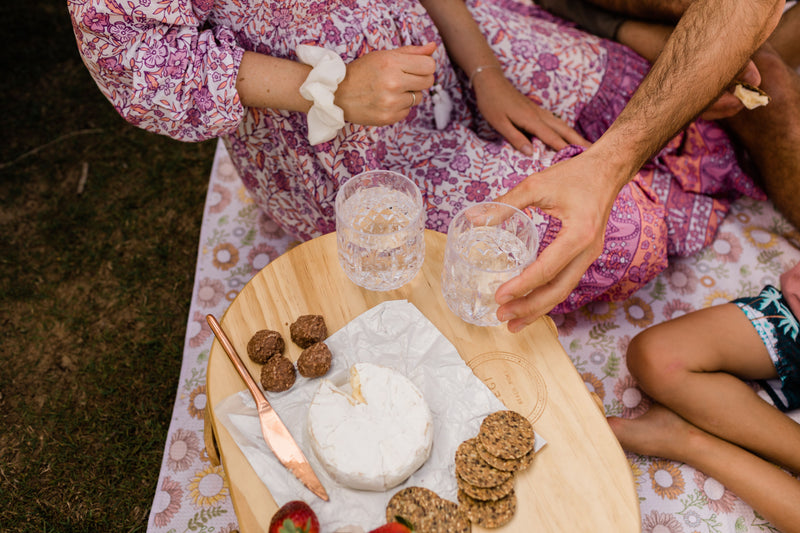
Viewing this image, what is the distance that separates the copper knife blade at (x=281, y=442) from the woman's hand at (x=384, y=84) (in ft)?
1.61

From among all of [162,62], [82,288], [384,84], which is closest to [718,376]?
[384,84]

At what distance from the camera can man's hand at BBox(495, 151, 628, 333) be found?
0.85 m

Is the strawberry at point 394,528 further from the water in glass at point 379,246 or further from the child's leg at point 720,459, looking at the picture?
the child's leg at point 720,459

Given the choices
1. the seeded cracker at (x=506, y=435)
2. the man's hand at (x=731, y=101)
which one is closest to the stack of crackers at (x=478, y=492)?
the seeded cracker at (x=506, y=435)

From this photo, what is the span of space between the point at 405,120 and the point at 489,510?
34.6 inches

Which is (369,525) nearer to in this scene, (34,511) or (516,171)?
(516,171)

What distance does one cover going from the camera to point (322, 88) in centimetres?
97

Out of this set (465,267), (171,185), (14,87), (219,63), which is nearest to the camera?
(465,267)

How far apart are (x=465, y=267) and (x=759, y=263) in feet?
3.63

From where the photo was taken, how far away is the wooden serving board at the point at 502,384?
0.77 meters

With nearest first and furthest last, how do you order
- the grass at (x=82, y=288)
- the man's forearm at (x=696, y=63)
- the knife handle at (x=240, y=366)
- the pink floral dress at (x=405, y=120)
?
the knife handle at (x=240, y=366)
the pink floral dress at (x=405, y=120)
the man's forearm at (x=696, y=63)
the grass at (x=82, y=288)

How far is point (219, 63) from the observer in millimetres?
965

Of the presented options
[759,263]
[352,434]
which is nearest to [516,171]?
[352,434]

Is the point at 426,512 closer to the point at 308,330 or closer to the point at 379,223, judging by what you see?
the point at 308,330
